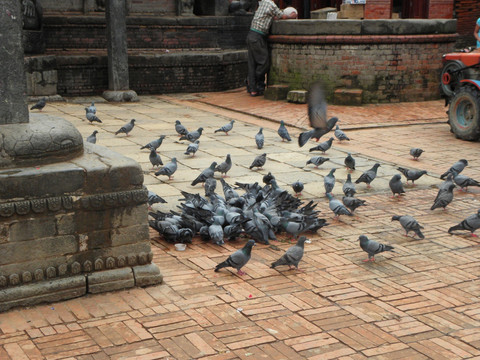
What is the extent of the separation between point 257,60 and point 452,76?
5166mm

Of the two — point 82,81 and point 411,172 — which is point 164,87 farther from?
point 411,172

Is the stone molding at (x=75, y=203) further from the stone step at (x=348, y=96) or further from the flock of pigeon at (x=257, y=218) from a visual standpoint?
the stone step at (x=348, y=96)

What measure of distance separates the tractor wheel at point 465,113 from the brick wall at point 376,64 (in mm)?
3229

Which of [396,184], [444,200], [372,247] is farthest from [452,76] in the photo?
[372,247]

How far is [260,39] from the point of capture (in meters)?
15.4

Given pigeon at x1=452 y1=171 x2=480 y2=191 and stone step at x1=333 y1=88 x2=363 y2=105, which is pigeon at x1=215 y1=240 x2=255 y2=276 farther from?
stone step at x1=333 y1=88 x2=363 y2=105

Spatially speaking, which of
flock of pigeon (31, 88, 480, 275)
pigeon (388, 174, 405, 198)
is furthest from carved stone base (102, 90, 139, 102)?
pigeon (388, 174, 405, 198)

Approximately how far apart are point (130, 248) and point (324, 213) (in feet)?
9.21

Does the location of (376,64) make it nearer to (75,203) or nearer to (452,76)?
(452,76)

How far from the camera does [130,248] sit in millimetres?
5332

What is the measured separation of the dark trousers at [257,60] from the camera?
15.4 metres

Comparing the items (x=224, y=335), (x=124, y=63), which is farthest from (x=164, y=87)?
(x=224, y=335)

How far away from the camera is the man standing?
15328 mm

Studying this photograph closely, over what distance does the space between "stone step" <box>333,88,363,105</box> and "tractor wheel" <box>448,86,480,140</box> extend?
3.02m
